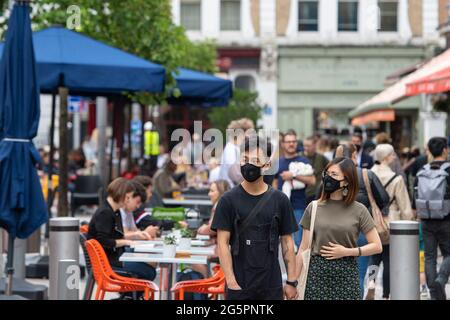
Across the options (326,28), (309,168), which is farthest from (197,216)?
(326,28)

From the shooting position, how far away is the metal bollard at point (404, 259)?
8.89 meters

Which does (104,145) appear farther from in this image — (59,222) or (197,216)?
(59,222)

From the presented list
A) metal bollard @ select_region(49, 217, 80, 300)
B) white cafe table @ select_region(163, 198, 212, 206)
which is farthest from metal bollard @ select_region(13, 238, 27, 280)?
white cafe table @ select_region(163, 198, 212, 206)

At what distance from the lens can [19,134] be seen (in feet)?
35.4

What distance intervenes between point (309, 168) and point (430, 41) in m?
34.6

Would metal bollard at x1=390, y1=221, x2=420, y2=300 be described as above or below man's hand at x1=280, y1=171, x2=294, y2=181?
below

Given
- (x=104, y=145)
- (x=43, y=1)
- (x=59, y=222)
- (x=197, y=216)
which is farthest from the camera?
(x=104, y=145)

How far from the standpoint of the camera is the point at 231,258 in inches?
291

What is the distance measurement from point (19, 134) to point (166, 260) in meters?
2.26

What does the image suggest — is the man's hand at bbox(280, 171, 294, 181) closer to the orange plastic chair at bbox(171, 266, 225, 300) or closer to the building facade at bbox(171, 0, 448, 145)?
the orange plastic chair at bbox(171, 266, 225, 300)

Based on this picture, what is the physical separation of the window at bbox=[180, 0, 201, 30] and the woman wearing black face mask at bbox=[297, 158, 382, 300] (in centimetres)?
4036

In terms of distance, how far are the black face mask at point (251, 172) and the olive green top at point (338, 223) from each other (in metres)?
0.58

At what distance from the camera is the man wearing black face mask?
7.32 m

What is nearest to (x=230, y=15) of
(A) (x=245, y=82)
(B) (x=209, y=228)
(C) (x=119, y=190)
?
(A) (x=245, y=82)
